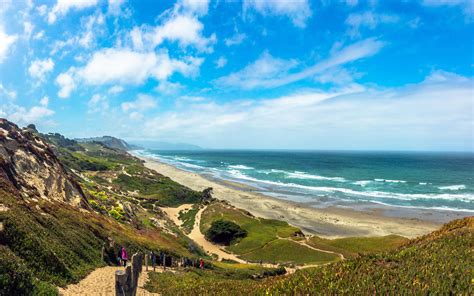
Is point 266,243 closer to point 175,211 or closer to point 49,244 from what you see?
point 175,211

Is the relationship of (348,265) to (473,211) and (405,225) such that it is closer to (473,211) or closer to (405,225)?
(405,225)

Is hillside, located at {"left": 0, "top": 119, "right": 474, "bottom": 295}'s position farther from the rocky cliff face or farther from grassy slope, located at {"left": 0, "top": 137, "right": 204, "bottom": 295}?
the rocky cliff face

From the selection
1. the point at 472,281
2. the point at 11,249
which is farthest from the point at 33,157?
the point at 472,281

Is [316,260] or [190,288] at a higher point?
[190,288]

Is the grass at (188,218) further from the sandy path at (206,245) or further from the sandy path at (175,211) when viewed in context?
the sandy path at (175,211)

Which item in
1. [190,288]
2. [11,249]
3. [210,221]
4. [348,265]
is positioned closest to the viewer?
[348,265]

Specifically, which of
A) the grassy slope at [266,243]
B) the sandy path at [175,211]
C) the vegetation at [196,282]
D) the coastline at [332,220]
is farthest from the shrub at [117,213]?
the coastline at [332,220]

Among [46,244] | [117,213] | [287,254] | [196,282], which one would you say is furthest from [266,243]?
[46,244]
